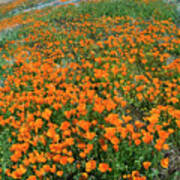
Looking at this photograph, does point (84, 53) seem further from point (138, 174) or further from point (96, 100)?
point (138, 174)

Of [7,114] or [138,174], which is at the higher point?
[7,114]

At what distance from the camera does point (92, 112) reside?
4.37m

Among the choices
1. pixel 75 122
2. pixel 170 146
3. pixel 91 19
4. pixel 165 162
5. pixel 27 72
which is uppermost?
pixel 91 19

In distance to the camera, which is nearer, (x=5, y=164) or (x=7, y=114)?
(x=5, y=164)

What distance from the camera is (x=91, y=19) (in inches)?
392

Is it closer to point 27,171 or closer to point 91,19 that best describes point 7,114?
point 27,171

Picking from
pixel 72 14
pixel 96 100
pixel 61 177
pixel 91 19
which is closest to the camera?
pixel 61 177

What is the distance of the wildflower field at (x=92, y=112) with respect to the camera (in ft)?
10.5

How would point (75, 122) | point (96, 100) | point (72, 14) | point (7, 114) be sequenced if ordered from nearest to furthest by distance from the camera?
point (75, 122) → point (96, 100) → point (7, 114) → point (72, 14)

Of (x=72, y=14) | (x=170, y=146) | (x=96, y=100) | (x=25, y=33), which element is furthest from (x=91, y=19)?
(x=170, y=146)

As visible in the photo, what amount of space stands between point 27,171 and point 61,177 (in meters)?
0.59

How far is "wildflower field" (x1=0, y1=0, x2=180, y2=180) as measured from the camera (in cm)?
321

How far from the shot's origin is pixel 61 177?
10.8 feet

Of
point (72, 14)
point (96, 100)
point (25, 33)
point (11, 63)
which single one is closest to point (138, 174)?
point (96, 100)
